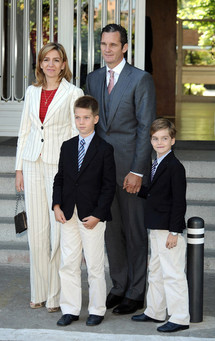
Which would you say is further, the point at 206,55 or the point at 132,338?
the point at 206,55

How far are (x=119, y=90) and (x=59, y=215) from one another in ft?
3.56

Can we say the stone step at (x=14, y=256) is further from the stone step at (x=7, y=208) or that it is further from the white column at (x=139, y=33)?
the white column at (x=139, y=33)

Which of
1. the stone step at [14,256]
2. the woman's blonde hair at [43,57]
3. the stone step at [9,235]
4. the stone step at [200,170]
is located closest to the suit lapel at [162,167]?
the woman's blonde hair at [43,57]

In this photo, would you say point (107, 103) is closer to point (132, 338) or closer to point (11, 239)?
point (132, 338)

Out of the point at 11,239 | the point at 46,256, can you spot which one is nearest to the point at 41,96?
the point at 46,256

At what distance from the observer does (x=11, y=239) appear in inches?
306

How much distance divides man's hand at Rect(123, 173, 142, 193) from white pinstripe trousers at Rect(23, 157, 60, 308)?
0.56 meters

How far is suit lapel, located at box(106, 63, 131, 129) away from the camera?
5770 millimetres

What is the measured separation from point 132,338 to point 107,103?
1.80 m

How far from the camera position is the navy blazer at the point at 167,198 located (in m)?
5.26

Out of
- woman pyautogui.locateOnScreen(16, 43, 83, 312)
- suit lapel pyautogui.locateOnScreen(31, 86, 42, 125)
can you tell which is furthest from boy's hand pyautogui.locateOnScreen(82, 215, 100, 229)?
suit lapel pyautogui.locateOnScreen(31, 86, 42, 125)

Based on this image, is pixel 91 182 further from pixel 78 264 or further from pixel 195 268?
pixel 195 268

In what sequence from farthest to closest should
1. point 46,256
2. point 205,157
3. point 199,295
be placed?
point 205,157, point 46,256, point 199,295

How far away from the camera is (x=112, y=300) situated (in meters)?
6.01
